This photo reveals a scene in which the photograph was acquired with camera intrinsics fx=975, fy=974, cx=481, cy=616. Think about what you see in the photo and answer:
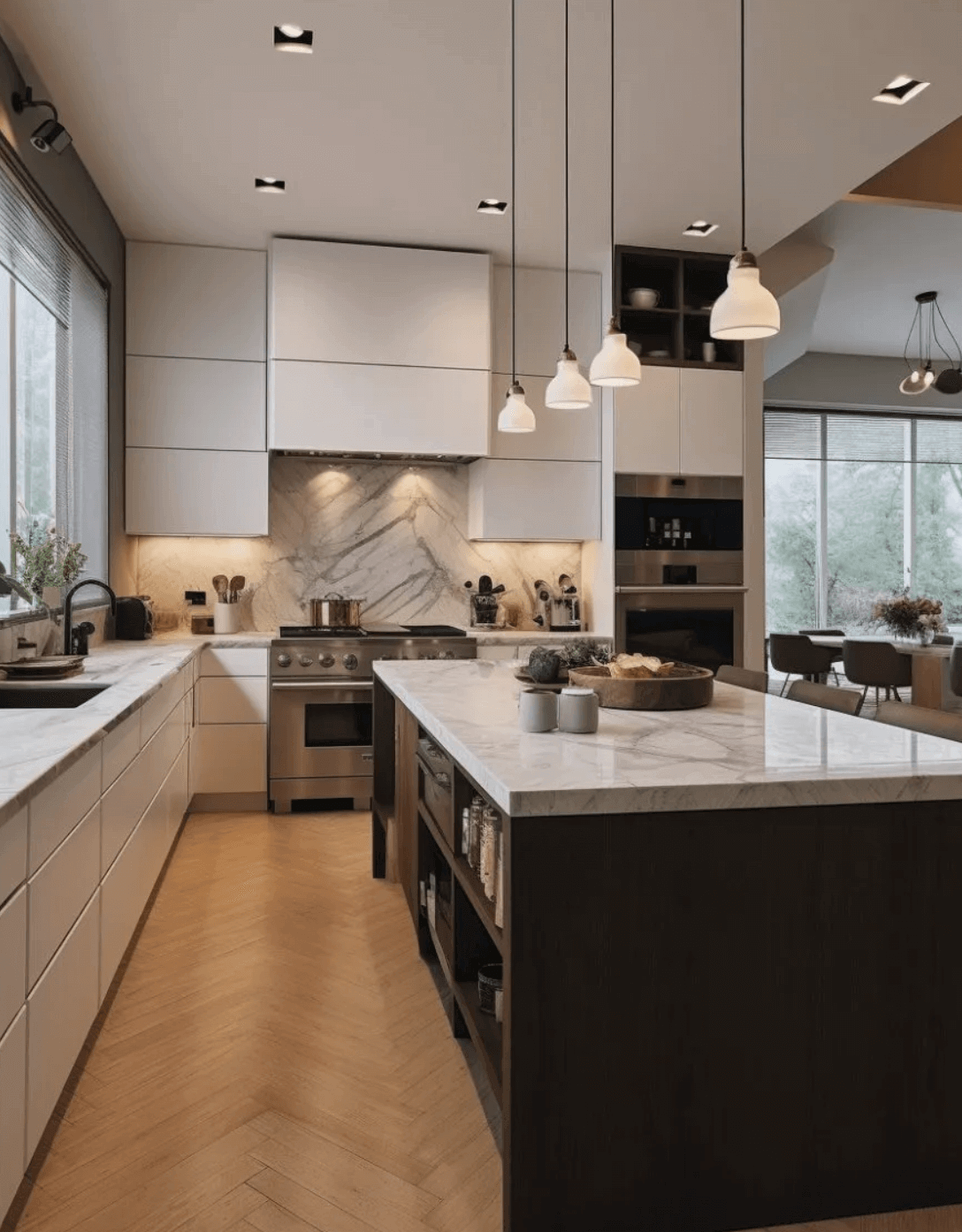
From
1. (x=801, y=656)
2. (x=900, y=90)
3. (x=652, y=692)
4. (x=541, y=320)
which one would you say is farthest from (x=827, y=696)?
(x=801, y=656)

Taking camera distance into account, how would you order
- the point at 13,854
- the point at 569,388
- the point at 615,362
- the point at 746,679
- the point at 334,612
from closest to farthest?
the point at 13,854 → the point at 615,362 → the point at 569,388 → the point at 746,679 → the point at 334,612

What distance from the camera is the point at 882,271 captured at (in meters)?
6.67

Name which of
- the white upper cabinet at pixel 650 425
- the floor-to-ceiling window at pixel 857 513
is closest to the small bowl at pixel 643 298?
the white upper cabinet at pixel 650 425

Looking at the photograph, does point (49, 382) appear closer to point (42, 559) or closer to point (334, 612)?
point (42, 559)

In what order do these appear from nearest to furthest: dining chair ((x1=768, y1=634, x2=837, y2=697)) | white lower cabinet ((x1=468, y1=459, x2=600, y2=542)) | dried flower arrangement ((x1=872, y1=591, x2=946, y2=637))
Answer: white lower cabinet ((x1=468, y1=459, x2=600, y2=542))
dried flower arrangement ((x1=872, y1=591, x2=946, y2=637))
dining chair ((x1=768, y1=634, x2=837, y2=697))

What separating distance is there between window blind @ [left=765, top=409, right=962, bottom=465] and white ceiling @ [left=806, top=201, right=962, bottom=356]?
685mm

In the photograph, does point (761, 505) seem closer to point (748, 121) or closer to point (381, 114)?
point (748, 121)

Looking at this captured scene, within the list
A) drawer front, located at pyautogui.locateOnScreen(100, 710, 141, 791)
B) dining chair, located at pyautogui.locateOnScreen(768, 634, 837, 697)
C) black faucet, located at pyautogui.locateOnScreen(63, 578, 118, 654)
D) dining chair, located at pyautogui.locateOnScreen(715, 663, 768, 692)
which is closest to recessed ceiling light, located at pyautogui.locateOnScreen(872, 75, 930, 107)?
dining chair, located at pyautogui.locateOnScreen(715, 663, 768, 692)

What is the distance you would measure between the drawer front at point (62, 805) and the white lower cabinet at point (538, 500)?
3276mm

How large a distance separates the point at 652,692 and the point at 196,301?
361cm

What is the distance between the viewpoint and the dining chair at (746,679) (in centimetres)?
334

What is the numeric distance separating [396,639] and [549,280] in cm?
219

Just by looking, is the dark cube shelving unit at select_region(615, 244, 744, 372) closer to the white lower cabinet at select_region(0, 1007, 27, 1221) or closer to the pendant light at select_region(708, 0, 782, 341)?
the pendant light at select_region(708, 0, 782, 341)

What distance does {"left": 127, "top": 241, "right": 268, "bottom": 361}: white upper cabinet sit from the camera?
492 centimetres
